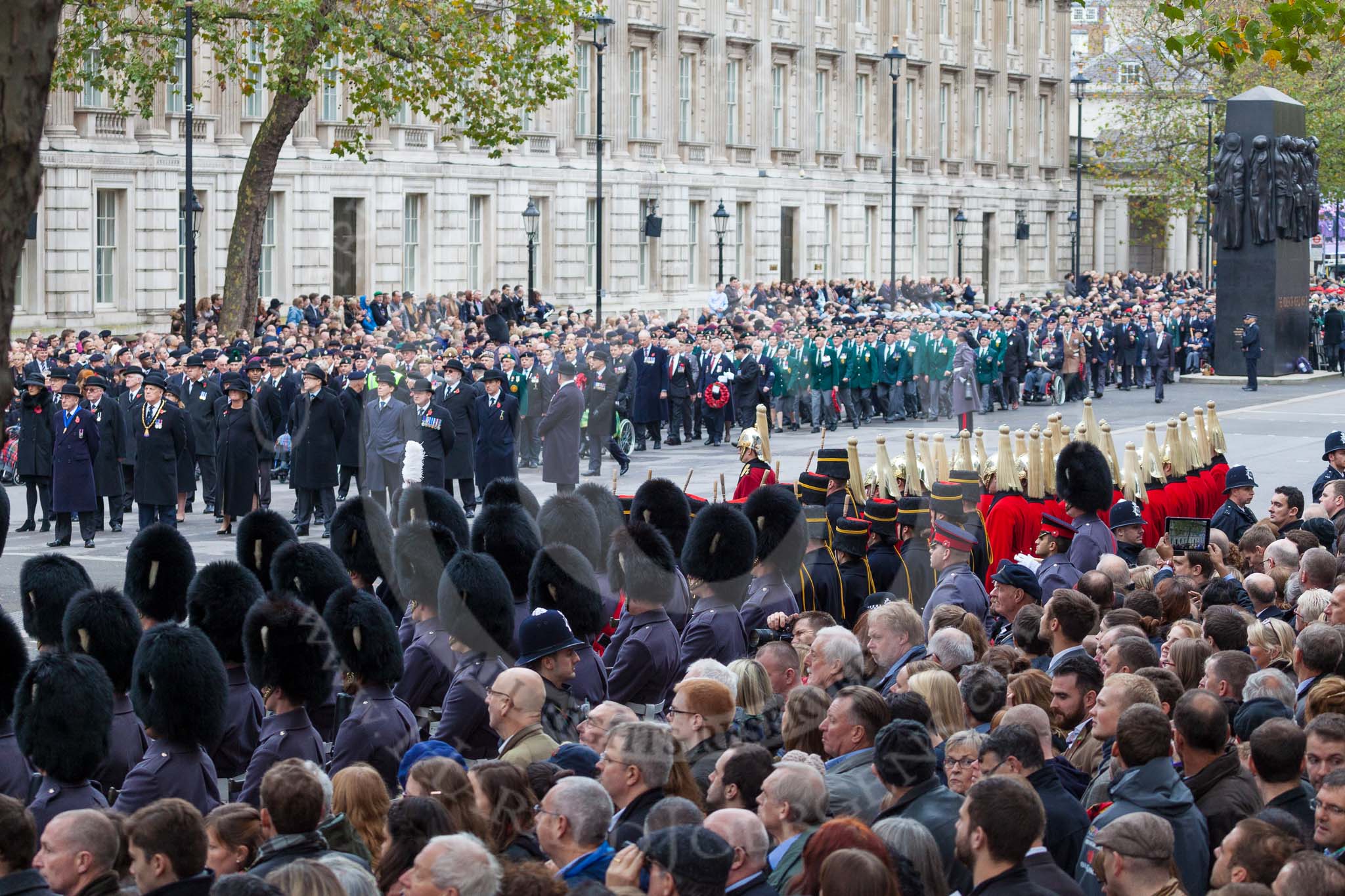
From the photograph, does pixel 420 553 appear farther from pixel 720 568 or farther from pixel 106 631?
pixel 106 631

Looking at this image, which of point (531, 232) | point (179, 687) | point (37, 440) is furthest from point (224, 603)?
point (531, 232)

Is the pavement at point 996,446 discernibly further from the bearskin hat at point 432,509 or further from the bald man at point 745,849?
the bald man at point 745,849

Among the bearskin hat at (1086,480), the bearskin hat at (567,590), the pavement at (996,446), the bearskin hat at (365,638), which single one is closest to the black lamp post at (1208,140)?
the pavement at (996,446)

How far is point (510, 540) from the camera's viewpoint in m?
10.9

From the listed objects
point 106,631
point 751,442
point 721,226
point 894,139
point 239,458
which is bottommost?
point 106,631

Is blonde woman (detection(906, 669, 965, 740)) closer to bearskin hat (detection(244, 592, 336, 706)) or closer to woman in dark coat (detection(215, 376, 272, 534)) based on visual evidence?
bearskin hat (detection(244, 592, 336, 706))

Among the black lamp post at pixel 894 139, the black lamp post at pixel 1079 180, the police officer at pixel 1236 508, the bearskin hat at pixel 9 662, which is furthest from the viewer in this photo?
the black lamp post at pixel 1079 180

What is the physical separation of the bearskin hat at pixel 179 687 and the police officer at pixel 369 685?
0.50 metres

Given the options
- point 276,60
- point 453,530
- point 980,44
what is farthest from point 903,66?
point 453,530

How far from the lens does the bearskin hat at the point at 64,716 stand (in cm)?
714

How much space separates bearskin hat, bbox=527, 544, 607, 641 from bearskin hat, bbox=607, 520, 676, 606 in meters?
0.19

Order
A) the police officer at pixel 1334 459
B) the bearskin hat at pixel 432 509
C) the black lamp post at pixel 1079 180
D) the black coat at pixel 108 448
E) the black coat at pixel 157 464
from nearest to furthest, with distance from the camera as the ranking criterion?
the bearskin hat at pixel 432 509 < the police officer at pixel 1334 459 < the black coat at pixel 157 464 < the black coat at pixel 108 448 < the black lamp post at pixel 1079 180

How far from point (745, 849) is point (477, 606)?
3.62 meters

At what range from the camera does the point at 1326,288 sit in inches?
2020
